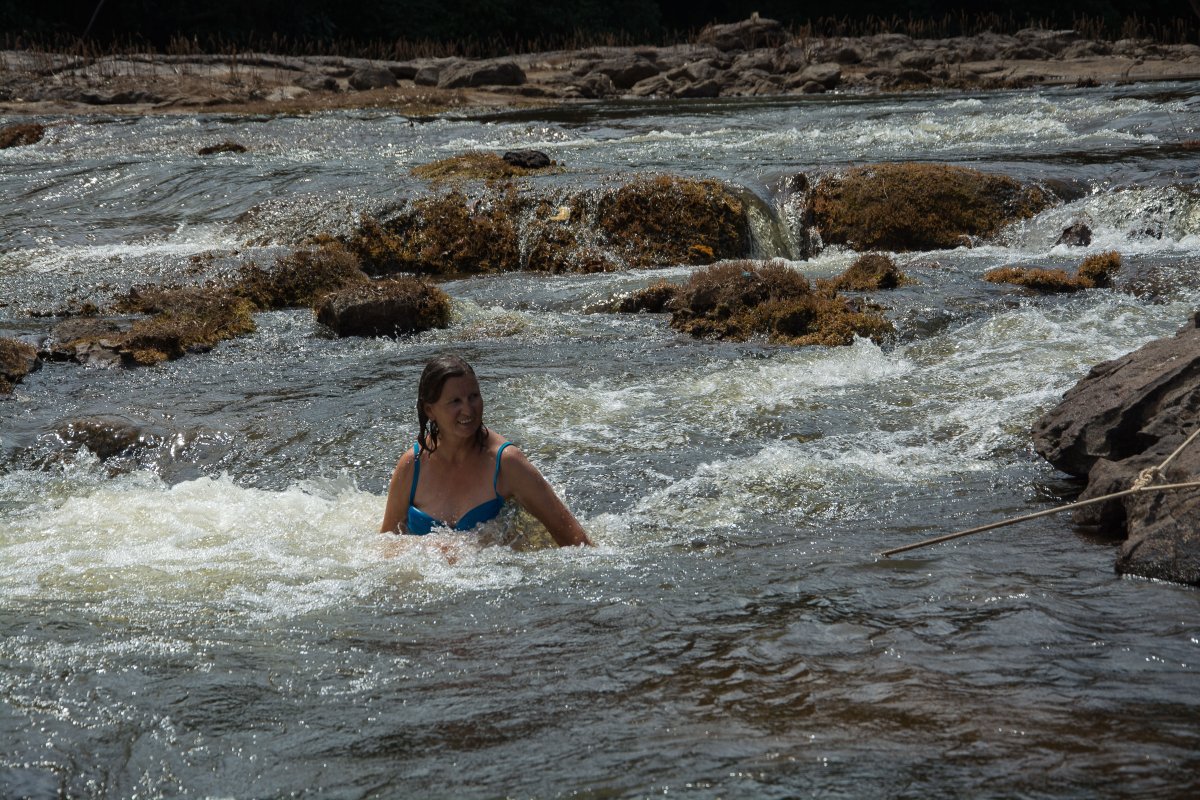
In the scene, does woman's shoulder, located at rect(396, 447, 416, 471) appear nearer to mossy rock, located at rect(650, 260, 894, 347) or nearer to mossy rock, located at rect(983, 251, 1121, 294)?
mossy rock, located at rect(650, 260, 894, 347)

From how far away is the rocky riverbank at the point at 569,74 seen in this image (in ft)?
95.3

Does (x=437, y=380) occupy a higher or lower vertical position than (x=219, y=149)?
lower

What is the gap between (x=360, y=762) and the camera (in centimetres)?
382

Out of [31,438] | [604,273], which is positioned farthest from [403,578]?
[604,273]

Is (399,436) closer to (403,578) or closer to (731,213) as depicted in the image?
(403,578)

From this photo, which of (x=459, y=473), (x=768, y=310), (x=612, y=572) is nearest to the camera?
(x=612, y=572)

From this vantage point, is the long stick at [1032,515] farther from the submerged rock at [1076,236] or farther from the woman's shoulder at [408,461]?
the submerged rock at [1076,236]

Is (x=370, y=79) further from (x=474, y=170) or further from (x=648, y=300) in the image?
(x=648, y=300)

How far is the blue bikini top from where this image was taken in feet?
19.0

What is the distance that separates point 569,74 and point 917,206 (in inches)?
909

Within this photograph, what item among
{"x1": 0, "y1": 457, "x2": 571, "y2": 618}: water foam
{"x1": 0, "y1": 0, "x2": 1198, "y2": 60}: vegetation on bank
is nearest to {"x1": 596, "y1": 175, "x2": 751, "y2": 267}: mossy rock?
{"x1": 0, "y1": 457, "x2": 571, "y2": 618}: water foam

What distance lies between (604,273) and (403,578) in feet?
25.0

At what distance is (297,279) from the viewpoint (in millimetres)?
12148

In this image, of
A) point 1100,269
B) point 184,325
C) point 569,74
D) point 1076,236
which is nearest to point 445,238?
point 184,325
